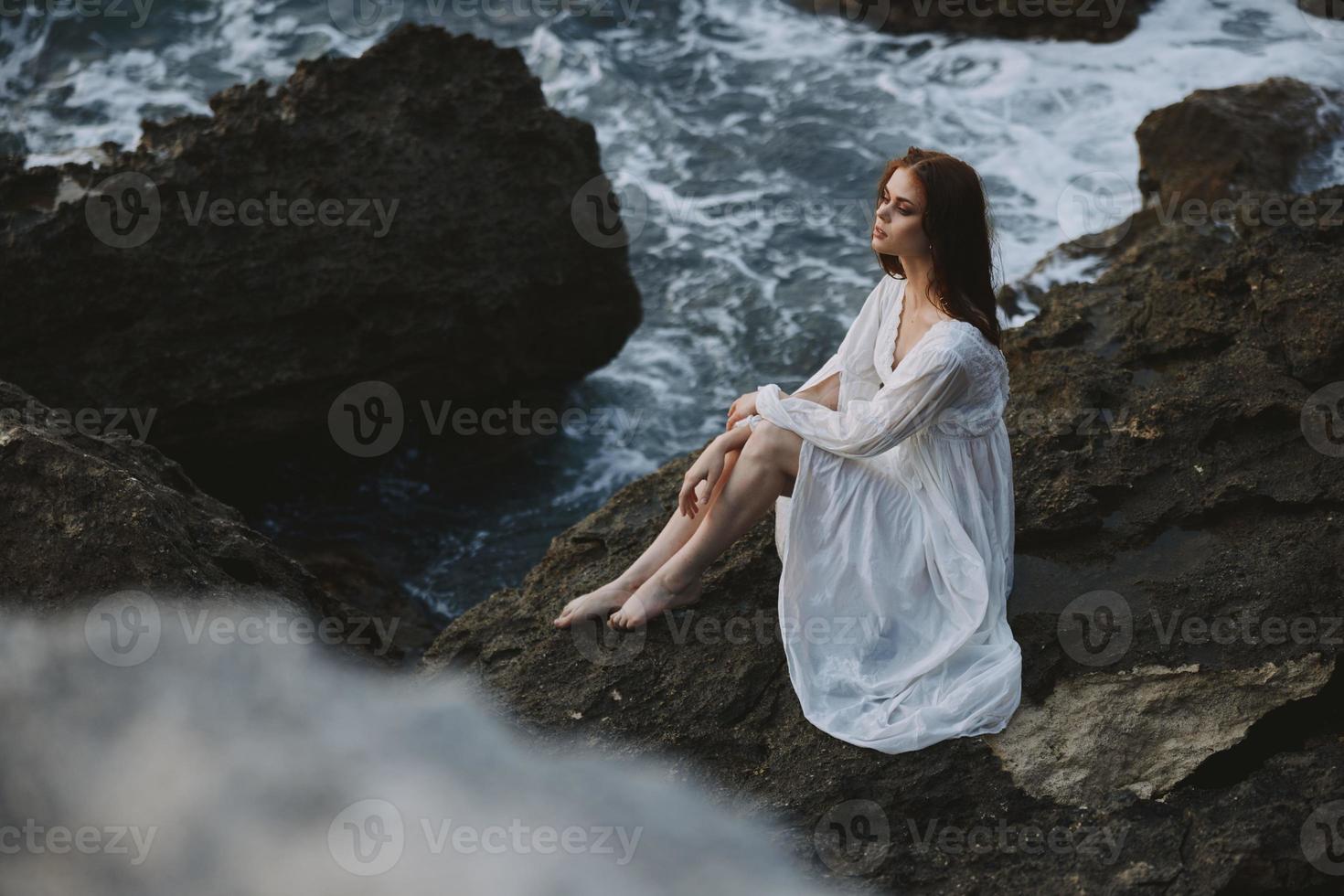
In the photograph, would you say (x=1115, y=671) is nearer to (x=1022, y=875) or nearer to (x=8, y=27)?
(x=1022, y=875)

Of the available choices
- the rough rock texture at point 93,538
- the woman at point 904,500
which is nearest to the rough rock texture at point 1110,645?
the woman at point 904,500

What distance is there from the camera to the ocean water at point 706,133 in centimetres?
714

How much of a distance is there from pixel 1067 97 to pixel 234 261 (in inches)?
287

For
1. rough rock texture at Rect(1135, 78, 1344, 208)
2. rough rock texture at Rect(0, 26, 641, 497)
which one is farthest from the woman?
rough rock texture at Rect(1135, 78, 1344, 208)

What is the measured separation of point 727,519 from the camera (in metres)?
4.12

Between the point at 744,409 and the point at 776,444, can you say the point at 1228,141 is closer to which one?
the point at 744,409

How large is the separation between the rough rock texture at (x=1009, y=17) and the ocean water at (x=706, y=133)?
0.44 ft

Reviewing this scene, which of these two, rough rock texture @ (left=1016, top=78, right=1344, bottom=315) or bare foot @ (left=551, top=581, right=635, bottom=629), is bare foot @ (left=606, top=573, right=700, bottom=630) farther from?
rough rock texture @ (left=1016, top=78, right=1344, bottom=315)

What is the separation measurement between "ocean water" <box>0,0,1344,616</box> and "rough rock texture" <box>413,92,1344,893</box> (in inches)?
82.5

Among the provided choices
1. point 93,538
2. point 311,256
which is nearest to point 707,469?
point 93,538

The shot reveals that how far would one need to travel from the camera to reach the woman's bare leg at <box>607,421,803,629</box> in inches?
157

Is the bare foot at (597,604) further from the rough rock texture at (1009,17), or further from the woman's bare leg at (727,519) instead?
the rough rock texture at (1009,17)

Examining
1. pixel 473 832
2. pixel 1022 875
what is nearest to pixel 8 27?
pixel 473 832

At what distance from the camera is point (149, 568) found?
3857mm
